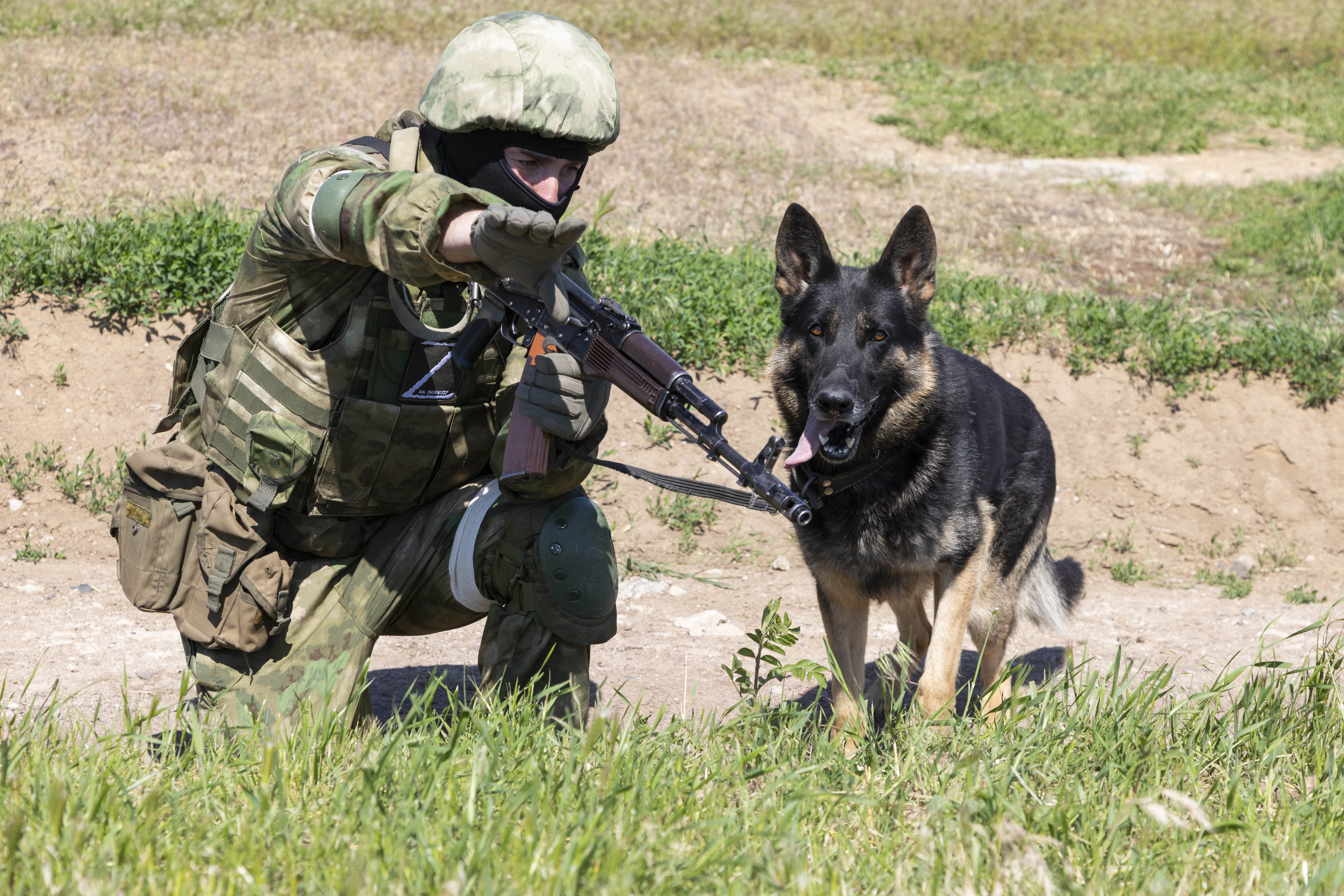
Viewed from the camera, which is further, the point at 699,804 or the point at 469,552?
the point at 469,552

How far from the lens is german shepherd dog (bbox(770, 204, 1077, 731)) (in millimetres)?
3770

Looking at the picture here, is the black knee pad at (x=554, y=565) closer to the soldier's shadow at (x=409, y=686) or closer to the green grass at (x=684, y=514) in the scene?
the soldier's shadow at (x=409, y=686)

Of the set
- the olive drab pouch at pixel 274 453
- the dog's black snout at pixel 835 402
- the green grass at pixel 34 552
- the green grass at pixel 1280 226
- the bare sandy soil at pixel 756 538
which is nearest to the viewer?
the olive drab pouch at pixel 274 453

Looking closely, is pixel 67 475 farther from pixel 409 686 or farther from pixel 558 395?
pixel 558 395

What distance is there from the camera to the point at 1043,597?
185 inches

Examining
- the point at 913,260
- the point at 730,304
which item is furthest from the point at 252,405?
the point at 730,304

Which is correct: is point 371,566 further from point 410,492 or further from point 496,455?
point 496,455

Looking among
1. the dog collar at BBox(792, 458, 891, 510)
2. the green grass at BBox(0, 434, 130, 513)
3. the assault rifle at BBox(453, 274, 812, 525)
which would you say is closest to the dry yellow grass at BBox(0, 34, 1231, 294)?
the green grass at BBox(0, 434, 130, 513)

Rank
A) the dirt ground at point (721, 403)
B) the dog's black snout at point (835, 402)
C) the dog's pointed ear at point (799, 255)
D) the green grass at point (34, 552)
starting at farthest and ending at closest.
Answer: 1. the green grass at point (34, 552)
2. the dirt ground at point (721, 403)
3. the dog's pointed ear at point (799, 255)
4. the dog's black snout at point (835, 402)

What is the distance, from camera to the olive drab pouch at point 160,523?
322cm

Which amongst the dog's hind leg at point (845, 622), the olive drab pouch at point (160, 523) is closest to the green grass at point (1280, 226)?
the dog's hind leg at point (845, 622)

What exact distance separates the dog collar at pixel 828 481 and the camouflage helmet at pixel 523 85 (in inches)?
58.1

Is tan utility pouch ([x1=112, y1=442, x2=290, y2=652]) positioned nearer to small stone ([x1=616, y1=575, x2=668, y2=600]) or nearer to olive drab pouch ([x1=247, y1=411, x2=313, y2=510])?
olive drab pouch ([x1=247, y1=411, x2=313, y2=510])

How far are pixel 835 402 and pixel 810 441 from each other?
0.93 ft
